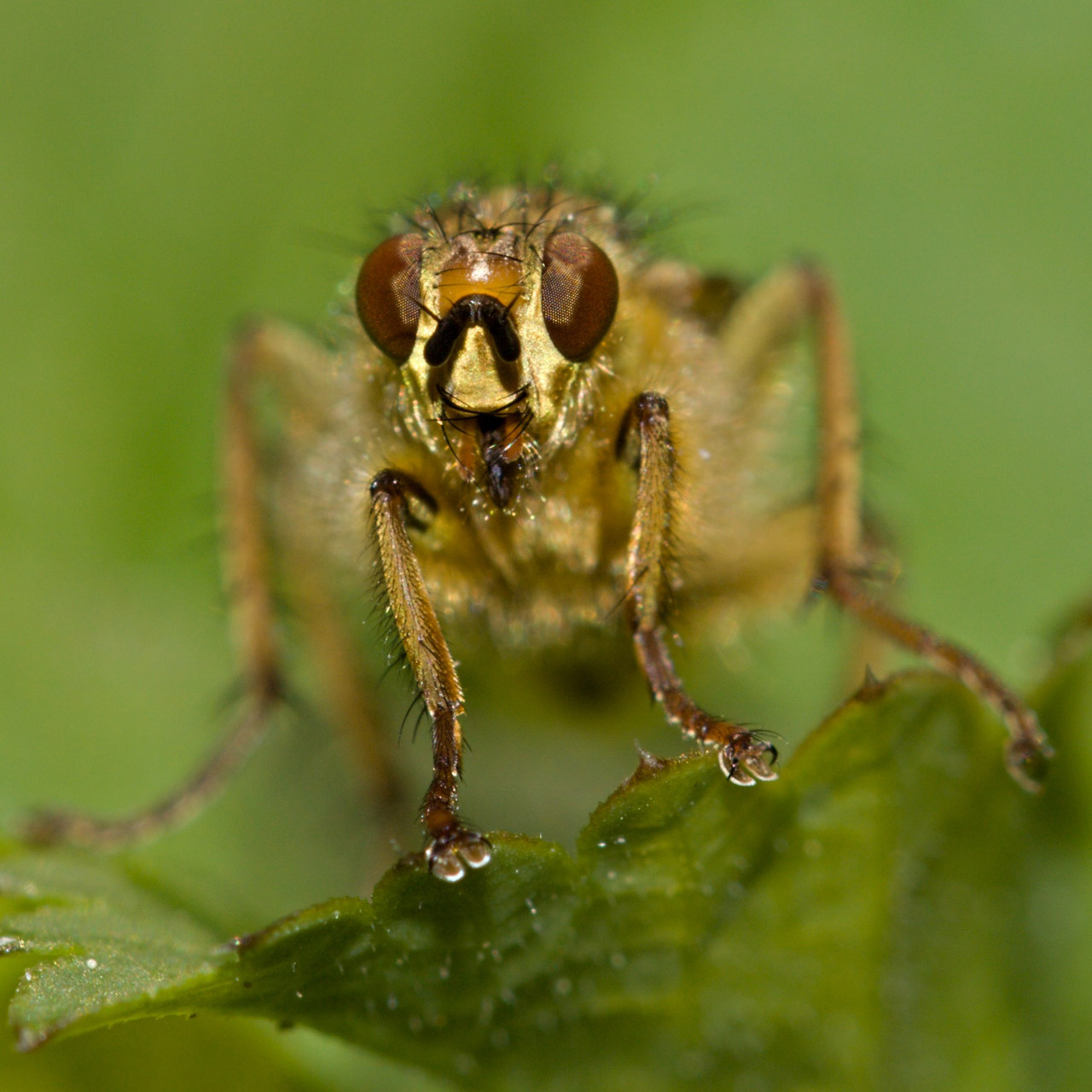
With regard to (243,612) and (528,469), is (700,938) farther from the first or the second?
(243,612)

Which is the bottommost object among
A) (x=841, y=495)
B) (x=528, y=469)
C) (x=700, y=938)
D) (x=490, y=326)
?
(x=700, y=938)

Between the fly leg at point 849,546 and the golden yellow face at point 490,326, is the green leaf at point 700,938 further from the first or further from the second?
the golden yellow face at point 490,326

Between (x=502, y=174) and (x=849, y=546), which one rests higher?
(x=502, y=174)

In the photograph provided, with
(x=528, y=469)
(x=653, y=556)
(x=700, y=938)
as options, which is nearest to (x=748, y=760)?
(x=700, y=938)

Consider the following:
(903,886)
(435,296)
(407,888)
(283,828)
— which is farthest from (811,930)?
(283,828)

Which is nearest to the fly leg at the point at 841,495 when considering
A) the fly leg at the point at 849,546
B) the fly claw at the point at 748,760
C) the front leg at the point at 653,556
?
the fly leg at the point at 849,546
